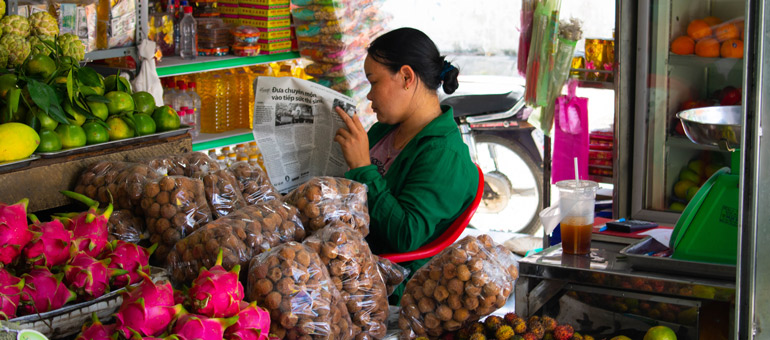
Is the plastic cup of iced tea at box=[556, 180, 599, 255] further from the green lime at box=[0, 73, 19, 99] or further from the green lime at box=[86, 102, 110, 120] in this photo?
the green lime at box=[0, 73, 19, 99]

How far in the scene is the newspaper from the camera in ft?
7.21

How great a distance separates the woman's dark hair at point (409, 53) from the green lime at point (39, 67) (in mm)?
983

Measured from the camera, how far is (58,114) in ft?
5.63

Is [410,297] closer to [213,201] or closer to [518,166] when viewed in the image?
[213,201]

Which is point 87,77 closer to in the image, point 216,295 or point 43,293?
point 43,293

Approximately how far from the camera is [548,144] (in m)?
4.25

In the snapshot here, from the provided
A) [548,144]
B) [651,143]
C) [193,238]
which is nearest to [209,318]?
[193,238]

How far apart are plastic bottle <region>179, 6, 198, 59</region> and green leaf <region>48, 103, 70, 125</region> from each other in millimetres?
2250

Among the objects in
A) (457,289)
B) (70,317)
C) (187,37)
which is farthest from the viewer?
(187,37)

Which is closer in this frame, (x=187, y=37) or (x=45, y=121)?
(x=45, y=121)

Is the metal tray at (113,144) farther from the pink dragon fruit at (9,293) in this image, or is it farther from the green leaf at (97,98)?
the pink dragon fruit at (9,293)

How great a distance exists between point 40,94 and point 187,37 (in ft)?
7.58

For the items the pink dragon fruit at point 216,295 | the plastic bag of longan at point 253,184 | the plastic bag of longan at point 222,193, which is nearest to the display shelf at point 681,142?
the plastic bag of longan at point 253,184

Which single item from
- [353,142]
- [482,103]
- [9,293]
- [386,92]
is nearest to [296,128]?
[353,142]
